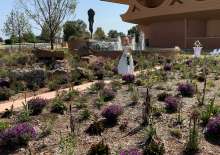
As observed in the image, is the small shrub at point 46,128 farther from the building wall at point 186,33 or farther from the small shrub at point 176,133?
the building wall at point 186,33

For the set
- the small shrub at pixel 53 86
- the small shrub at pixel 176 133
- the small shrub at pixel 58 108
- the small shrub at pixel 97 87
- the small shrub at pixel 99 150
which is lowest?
the small shrub at pixel 99 150

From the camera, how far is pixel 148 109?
892 centimetres

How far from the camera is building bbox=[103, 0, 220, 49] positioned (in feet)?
121

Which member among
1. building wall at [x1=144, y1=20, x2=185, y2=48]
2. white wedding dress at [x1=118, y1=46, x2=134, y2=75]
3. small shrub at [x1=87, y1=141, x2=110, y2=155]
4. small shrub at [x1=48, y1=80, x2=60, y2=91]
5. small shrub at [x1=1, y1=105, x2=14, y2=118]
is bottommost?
small shrub at [x1=87, y1=141, x2=110, y2=155]

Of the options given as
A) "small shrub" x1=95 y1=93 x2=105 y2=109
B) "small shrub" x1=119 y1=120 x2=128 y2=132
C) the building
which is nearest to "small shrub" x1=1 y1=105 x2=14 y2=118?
"small shrub" x1=95 y1=93 x2=105 y2=109

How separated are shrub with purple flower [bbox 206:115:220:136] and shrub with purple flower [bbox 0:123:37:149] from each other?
311cm

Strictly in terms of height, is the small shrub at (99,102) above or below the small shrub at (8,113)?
above

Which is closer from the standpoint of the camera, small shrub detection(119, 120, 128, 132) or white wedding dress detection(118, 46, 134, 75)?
small shrub detection(119, 120, 128, 132)

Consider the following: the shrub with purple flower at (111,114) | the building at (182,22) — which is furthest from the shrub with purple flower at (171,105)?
the building at (182,22)

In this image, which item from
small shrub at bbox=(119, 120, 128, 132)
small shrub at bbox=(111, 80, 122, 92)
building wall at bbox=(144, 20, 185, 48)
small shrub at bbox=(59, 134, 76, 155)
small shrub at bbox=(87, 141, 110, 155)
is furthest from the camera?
building wall at bbox=(144, 20, 185, 48)

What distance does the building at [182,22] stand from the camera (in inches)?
1451

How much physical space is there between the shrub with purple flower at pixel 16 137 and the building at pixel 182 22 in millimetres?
29748

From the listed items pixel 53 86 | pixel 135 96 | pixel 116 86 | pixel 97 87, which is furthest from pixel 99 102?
pixel 53 86

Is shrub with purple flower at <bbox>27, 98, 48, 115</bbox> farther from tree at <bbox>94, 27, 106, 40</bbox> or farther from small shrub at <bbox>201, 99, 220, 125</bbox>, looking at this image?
tree at <bbox>94, 27, 106, 40</bbox>
